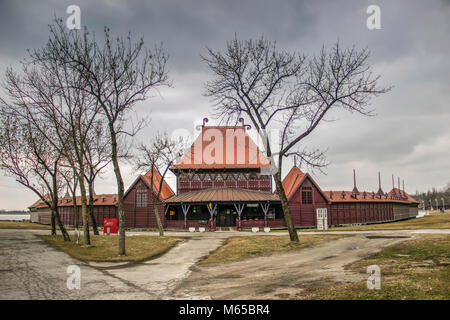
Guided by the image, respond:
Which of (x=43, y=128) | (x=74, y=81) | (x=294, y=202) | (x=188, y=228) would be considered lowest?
(x=188, y=228)

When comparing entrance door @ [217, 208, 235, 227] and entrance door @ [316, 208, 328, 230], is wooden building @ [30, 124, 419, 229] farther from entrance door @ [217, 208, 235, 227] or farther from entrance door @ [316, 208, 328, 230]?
entrance door @ [316, 208, 328, 230]

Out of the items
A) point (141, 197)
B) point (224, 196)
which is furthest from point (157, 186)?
point (224, 196)

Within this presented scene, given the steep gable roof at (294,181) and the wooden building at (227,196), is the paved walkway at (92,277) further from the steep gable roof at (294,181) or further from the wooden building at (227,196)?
the steep gable roof at (294,181)

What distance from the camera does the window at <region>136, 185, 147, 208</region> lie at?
43.4 metres

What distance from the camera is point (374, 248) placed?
15.0 metres

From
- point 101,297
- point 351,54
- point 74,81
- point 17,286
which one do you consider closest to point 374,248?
point 351,54

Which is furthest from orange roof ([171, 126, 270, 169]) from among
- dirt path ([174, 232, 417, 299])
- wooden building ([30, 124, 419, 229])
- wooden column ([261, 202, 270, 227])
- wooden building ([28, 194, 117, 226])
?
dirt path ([174, 232, 417, 299])

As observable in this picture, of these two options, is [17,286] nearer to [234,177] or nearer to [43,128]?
[43,128]

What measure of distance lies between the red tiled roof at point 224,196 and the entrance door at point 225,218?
2.43 meters

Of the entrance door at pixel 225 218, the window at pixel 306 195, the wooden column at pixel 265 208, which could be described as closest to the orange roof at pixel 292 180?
the window at pixel 306 195

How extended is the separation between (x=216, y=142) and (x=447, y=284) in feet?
129

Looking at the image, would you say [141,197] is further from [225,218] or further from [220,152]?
[220,152]

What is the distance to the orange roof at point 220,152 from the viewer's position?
42906 mm

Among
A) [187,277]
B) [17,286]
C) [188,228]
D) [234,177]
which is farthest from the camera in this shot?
[234,177]
